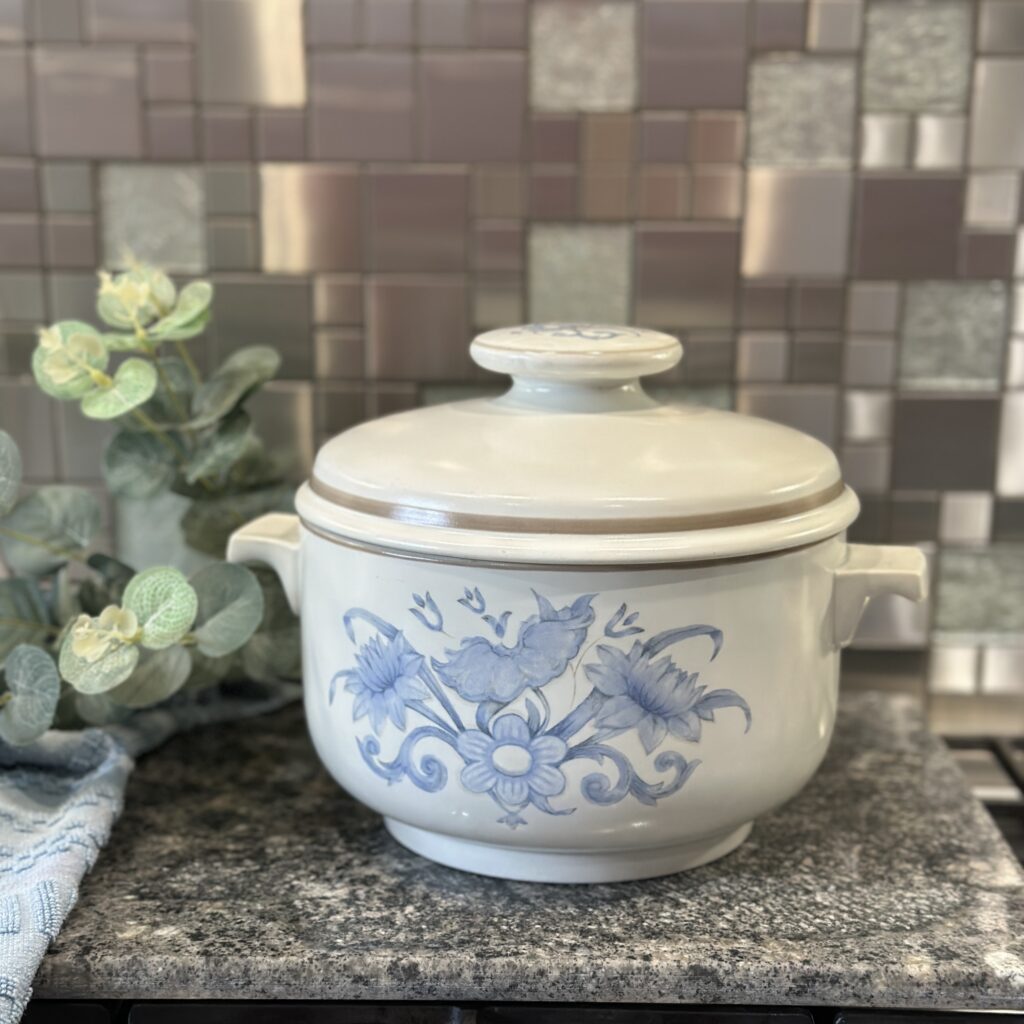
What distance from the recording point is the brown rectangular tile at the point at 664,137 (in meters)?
0.88

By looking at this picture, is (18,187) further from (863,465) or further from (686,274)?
(863,465)

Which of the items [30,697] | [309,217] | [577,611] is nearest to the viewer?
[577,611]

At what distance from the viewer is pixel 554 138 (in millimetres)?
887

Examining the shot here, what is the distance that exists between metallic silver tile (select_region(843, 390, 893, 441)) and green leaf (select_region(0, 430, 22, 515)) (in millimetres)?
569

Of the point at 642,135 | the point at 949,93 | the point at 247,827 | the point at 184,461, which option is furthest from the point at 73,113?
the point at 949,93

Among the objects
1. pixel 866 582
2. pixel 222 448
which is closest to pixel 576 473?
pixel 866 582

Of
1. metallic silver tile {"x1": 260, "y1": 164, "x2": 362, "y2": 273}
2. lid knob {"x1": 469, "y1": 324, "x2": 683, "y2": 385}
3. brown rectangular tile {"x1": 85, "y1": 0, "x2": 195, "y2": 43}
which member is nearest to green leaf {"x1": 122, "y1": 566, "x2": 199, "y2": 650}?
lid knob {"x1": 469, "y1": 324, "x2": 683, "y2": 385}

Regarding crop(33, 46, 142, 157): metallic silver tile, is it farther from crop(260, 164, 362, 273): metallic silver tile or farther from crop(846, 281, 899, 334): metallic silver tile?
crop(846, 281, 899, 334): metallic silver tile

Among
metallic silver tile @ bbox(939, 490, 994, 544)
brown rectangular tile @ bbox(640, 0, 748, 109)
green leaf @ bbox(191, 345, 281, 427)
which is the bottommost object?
metallic silver tile @ bbox(939, 490, 994, 544)

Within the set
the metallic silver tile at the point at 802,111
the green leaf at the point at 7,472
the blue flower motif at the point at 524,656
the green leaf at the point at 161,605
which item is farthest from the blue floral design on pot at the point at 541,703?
the metallic silver tile at the point at 802,111

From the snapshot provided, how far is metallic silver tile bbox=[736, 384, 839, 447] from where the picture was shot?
0.92 m

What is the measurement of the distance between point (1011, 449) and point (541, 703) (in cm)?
49

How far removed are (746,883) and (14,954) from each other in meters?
0.37

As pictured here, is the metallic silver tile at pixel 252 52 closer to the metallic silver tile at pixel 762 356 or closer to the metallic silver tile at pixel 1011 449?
the metallic silver tile at pixel 762 356
